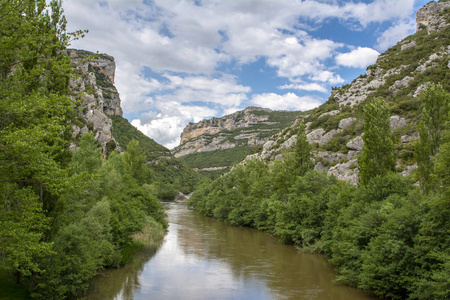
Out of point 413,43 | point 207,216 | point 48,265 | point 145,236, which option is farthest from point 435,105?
point 413,43

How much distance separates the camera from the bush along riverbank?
52.0 feet

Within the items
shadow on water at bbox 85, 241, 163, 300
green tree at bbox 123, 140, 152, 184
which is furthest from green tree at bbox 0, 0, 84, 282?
green tree at bbox 123, 140, 152, 184

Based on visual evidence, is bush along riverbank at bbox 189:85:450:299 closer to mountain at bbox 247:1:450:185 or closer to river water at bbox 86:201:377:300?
river water at bbox 86:201:377:300

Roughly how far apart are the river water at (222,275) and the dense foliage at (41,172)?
7.57 feet

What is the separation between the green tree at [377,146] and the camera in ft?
83.7

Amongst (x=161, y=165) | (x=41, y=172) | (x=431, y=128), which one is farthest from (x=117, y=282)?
(x=161, y=165)

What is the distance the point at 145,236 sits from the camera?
36.8 metres

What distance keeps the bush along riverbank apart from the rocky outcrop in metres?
59.8

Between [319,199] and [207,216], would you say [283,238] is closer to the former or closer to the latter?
[319,199]

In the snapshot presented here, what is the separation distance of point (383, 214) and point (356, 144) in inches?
1535

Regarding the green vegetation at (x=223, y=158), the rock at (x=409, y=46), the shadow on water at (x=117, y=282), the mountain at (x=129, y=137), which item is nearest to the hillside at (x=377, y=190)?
the rock at (x=409, y=46)

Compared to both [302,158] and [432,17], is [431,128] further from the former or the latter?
[432,17]

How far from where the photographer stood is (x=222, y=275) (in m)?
23.8

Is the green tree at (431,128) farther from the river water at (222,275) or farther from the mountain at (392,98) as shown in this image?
the mountain at (392,98)
